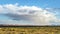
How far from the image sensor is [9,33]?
148 ft

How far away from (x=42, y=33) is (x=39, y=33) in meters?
0.68

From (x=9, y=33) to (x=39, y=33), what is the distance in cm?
570

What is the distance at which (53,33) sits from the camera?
46000mm

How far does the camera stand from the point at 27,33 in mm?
A: 45438

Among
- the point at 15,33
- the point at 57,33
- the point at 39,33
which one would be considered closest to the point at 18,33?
the point at 15,33

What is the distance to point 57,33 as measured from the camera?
45875 millimetres

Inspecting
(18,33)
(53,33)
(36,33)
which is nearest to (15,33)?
(18,33)

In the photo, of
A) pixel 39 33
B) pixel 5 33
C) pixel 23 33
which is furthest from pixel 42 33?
pixel 5 33

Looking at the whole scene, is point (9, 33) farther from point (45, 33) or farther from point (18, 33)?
point (45, 33)

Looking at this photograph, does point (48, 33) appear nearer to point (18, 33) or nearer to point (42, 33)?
point (42, 33)

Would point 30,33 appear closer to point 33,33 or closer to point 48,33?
point 33,33

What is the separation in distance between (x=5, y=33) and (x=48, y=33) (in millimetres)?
8085

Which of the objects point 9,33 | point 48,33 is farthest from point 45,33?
point 9,33

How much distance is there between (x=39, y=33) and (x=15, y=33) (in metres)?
4.58
